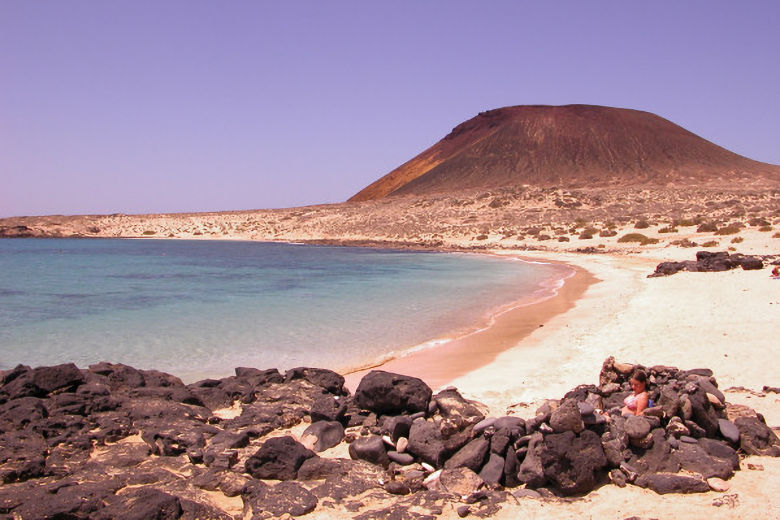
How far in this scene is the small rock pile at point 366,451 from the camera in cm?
507

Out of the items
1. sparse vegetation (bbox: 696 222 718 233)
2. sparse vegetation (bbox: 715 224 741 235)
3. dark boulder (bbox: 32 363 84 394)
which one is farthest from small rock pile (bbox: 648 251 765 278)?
dark boulder (bbox: 32 363 84 394)

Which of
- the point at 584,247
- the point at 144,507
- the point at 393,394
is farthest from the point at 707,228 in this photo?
the point at 144,507

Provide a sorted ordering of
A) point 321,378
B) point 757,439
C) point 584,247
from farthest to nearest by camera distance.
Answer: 1. point 584,247
2. point 321,378
3. point 757,439

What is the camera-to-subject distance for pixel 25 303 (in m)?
18.7

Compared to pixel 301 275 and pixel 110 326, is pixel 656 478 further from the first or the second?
pixel 301 275

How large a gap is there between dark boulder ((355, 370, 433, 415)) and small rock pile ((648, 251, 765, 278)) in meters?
15.3

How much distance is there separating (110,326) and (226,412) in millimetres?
8455

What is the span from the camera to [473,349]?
11.4 meters

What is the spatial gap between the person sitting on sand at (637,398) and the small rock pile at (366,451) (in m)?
0.19

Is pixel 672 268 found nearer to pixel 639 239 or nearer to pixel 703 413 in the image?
pixel 703 413

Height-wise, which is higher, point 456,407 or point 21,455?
point 456,407

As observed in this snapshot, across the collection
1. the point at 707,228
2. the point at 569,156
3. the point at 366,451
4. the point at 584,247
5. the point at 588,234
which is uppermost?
the point at 569,156

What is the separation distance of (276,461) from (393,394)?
5.30ft

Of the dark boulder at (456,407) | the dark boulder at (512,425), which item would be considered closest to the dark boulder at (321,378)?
the dark boulder at (456,407)
